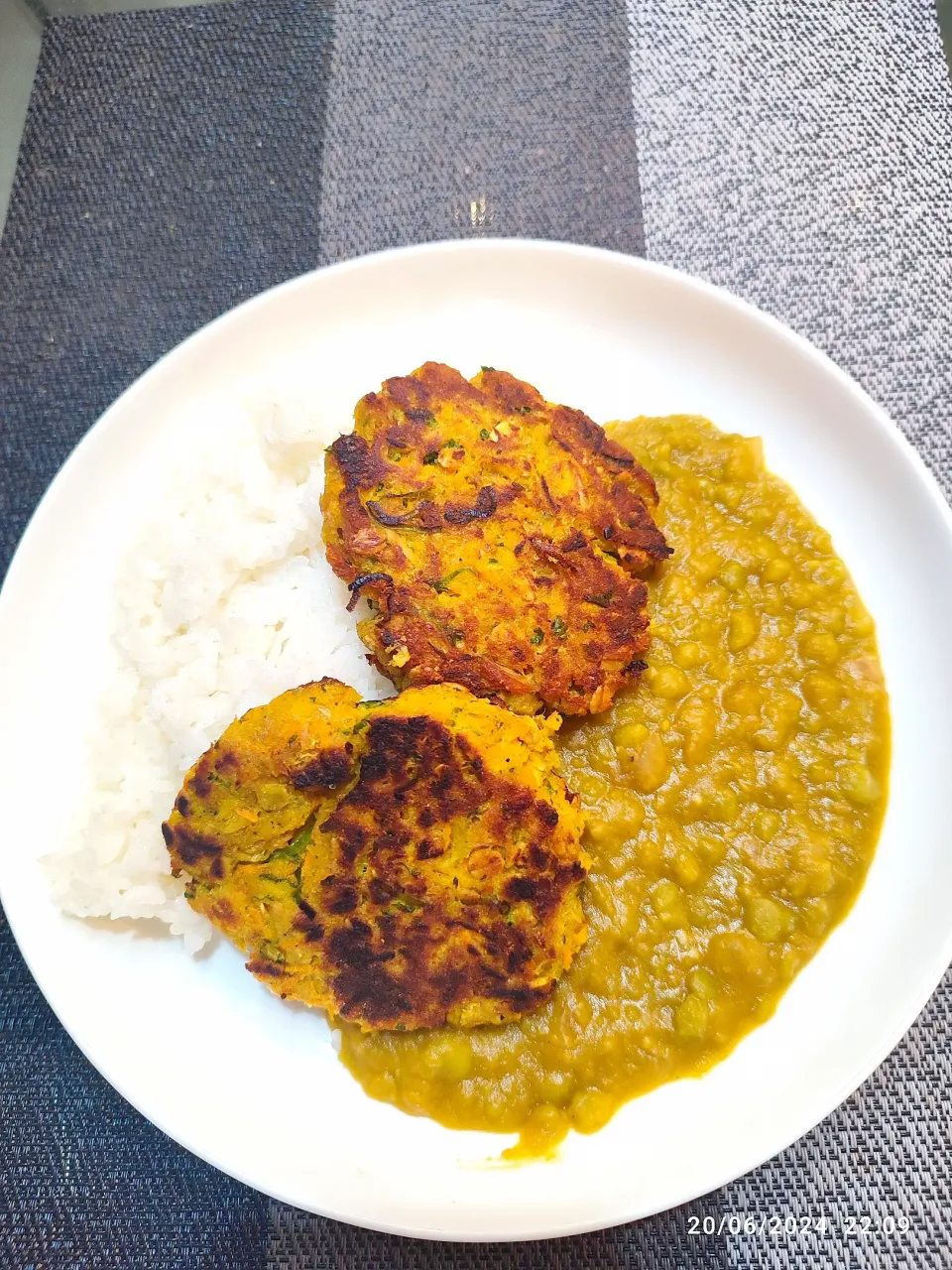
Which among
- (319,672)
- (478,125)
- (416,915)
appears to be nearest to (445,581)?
(319,672)

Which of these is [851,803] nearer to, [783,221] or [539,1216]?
[539,1216]

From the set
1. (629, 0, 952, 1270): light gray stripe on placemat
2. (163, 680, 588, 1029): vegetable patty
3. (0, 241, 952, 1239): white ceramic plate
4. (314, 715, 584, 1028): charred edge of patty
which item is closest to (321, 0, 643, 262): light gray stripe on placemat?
(629, 0, 952, 1270): light gray stripe on placemat

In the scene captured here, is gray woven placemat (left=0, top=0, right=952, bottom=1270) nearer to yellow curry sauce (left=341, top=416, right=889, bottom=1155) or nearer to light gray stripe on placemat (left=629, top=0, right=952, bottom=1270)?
light gray stripe on placemat (left=629, top=0, right=952, bottom=1270)

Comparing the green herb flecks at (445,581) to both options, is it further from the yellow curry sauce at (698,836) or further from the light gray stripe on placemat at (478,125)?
the light gray stripe on placemat at (478,125)

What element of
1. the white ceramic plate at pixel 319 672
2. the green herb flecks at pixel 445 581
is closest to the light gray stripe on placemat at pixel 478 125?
the white ceramic plate at pixel 319 672

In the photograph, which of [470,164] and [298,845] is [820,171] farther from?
[298,845]

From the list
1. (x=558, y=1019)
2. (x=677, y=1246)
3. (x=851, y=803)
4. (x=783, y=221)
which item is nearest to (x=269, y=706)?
(x=558, y=1019)

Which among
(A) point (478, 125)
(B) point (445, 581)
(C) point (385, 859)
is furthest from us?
(A) point (478, 125)
